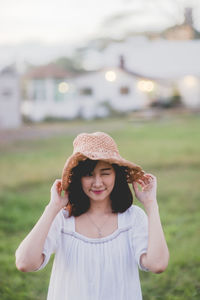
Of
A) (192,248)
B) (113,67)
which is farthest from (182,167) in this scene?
(113,67)

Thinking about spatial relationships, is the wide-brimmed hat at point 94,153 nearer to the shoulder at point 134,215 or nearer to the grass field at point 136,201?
the shoulder at point 134,215

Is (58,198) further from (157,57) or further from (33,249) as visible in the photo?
(157,57)

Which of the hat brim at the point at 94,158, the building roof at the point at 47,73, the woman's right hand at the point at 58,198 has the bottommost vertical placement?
the woman's right hand at the point at 58,198

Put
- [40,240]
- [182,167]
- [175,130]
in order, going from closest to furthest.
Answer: [40,240] < [182,167] < [175,130]

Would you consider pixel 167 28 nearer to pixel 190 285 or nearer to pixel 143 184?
pixel 190 285

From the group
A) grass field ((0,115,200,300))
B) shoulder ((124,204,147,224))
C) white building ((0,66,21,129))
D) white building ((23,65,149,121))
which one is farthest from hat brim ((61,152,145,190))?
white building ((23,65,149,121))

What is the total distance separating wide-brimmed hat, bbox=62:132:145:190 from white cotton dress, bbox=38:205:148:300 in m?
0.17

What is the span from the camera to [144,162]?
7.67 m

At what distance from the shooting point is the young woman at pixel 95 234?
133 cm

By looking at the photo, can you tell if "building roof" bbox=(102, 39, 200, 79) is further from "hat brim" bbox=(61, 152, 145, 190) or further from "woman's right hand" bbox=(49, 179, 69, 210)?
"woman's right hand" bbox=(49, 179, 69, 210)

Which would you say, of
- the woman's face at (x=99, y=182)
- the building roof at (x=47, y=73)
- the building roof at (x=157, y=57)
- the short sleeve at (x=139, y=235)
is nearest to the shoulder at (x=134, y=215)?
the short sleeve at (x=139, y=235)

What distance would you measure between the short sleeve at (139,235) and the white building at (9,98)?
14.6m

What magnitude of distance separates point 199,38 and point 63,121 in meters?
8.01

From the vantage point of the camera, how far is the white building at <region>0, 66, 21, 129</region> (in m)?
15.8
